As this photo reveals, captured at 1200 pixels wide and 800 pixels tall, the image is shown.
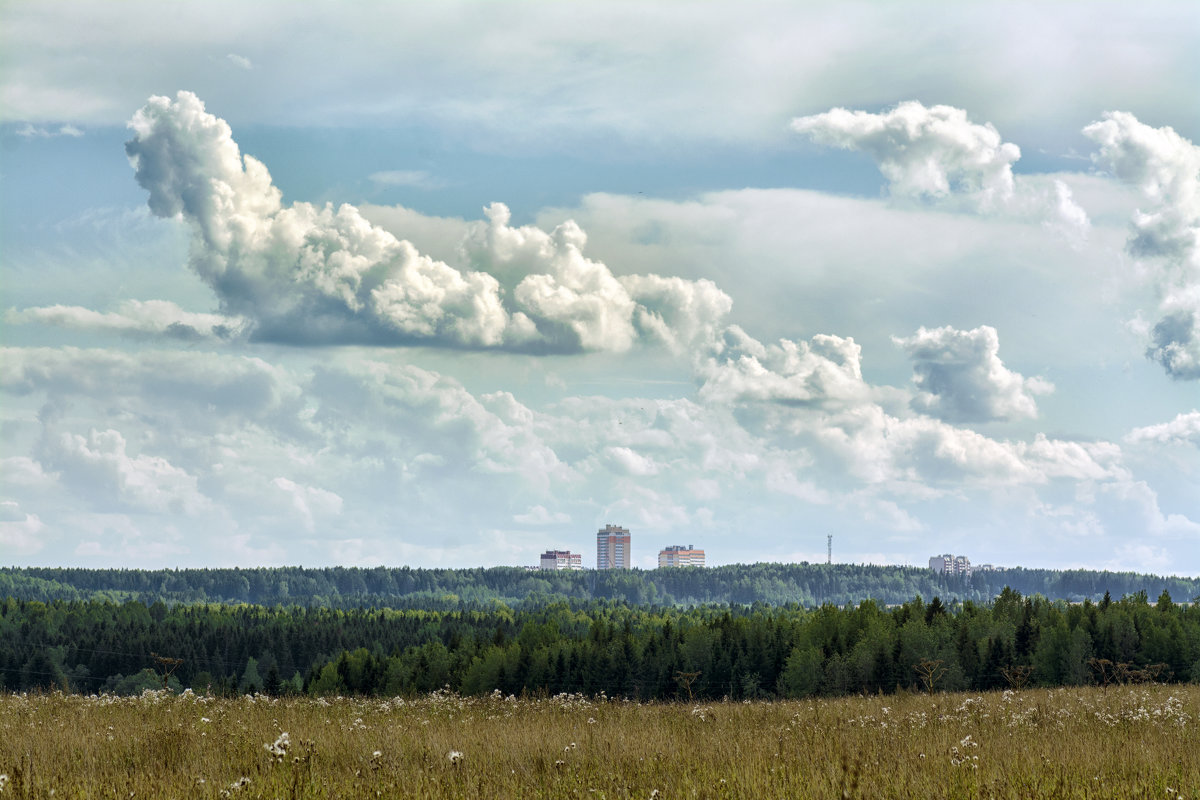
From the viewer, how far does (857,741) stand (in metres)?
14.6

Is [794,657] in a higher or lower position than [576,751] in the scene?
lower

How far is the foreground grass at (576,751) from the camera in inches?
420

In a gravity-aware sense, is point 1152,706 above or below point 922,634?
above

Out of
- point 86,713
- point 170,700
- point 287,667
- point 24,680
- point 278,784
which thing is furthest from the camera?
point 287,667

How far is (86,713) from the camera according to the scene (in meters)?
17.4

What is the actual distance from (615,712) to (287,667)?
145325mm

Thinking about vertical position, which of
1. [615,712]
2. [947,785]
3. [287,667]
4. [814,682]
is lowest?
[287,667]

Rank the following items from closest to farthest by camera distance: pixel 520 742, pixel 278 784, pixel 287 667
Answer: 1. pixel 278 784
2. pixel 520 742
3. pixel 287 667

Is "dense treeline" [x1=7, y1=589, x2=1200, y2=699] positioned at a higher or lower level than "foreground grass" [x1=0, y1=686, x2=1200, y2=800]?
lower

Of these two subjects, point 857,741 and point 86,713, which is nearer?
point 857,741

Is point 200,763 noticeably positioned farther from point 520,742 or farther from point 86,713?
point 86,713

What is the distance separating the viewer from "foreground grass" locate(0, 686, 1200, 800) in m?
10.7

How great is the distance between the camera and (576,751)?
1356 cm

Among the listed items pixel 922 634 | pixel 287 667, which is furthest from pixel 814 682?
pixel 287 667
